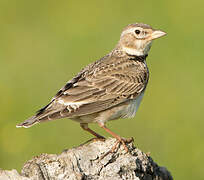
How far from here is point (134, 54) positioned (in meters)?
10.9

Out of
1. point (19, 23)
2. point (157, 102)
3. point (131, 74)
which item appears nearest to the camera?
point (131, 74)

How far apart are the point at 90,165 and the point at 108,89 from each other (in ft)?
6.91

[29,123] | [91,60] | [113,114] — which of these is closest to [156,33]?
[113,114]

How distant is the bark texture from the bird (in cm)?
33

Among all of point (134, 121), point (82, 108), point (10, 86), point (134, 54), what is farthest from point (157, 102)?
point (82, 108)

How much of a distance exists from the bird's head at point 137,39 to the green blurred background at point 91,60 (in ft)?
11.0

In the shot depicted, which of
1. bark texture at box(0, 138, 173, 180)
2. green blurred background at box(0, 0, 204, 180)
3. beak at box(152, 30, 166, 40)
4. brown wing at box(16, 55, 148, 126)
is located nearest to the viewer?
bark texture at box(0, 138, 173, 180)

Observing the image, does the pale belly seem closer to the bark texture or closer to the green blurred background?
the bark texture

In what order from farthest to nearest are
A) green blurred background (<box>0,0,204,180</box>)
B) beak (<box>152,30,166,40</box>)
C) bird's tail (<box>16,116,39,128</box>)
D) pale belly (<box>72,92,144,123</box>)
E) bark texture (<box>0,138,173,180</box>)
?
green blurred background (<box>0,0,204,180</box>) < beak (<box>152,30,166,40</box>) < pale belly (<box>72,92,144,123</box>) < bird's tail (<box>16,116,39,128</box>) < bark texture (<box>0,138,173,180</box>)

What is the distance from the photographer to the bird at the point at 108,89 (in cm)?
917

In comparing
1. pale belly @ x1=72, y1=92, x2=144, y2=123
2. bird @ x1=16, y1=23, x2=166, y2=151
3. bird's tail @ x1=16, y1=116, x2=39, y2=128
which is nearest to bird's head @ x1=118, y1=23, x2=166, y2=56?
bird @ x1=16, y1=23, x2=166, y2=151

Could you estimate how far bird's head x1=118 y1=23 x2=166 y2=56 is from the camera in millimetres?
10695

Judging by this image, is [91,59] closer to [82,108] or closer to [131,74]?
A: [131,74]

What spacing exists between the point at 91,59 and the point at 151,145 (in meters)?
4.89
